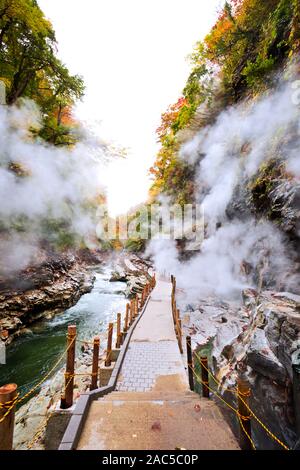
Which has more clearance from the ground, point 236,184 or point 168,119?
point 168,119

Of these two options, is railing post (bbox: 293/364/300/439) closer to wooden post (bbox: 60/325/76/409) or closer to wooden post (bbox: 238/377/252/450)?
wooden post (bbox: 238/377/252/450)

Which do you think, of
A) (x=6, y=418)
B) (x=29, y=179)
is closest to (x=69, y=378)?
(x=6, y=418)

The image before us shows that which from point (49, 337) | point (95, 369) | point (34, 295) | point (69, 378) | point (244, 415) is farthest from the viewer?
point (34, 295)

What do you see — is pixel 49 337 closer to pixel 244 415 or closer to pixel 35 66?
pixel 244 415

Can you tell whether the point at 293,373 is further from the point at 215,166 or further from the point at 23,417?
Answer: the point at 215,166

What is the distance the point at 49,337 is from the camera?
9.95 metres

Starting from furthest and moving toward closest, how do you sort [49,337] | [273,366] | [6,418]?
[49,337] → [273,366] → [6,418]

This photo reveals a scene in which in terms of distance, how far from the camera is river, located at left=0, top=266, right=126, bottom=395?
746 centimetres

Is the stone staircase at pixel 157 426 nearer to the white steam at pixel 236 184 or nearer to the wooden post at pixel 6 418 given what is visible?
the wooden post at pixel 6 418

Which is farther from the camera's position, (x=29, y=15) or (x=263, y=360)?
(x=29, y=15)

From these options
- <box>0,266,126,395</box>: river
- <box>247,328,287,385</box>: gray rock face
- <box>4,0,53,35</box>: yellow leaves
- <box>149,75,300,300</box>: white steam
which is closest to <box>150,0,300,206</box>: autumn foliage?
<box>149,75,300,300</box>: white steam

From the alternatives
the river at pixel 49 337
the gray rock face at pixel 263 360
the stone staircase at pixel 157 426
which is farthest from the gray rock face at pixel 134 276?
the stone staircase at pixel 157 426
